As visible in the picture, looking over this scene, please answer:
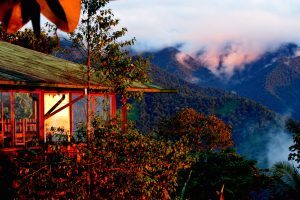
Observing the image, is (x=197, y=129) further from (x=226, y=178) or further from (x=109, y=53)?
(x=109, y=53)

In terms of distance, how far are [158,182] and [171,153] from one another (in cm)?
89

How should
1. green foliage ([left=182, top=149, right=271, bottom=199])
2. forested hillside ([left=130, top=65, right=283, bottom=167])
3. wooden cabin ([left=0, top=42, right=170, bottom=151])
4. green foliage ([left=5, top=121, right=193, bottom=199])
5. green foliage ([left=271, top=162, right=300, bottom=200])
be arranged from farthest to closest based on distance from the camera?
forested hillside ([left=130, top=65, right=283, bottom=167])
green foliage ([left=182, top=149, right=271, bottom=199])
green foliage ([left=271, top=162, right=300, bottom=200])
wooden cabin ([left=0, top=42, right=170, bottom=151])
green foliage ([left=5, top=121, right=193, bottom=199])

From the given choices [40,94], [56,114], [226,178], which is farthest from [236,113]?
[40,94]

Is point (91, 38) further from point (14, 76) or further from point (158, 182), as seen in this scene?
point (158, 182)

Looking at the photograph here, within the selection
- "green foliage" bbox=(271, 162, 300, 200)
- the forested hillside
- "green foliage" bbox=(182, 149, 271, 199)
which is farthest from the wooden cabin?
the forested hillside

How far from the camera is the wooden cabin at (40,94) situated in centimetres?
1350

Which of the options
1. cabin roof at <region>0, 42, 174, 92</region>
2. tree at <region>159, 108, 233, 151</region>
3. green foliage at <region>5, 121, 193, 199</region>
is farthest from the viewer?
tree at <region>159, 108, 233, 151</region>

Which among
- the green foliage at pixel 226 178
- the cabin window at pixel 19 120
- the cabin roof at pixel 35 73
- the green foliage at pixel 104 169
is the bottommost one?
the green foliage at pixel 226 178

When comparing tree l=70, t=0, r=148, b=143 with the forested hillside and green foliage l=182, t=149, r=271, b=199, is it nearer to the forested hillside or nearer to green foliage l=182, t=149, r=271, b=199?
green foliage l=182, t=149, r=271, b=199

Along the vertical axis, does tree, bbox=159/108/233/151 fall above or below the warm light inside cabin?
below

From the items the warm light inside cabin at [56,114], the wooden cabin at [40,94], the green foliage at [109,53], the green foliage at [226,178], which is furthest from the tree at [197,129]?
the green foliage at [109,53]

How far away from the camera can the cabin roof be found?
1320 centimetres

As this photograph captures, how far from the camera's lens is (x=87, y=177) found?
10477 millimetres

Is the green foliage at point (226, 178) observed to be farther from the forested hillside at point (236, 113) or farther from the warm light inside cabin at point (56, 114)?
the forested hillside at point (236, 113)
